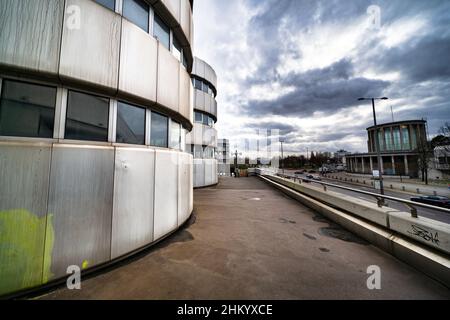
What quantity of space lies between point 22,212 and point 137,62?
3785 mm

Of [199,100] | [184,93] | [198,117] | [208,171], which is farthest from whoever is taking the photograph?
[208,171]

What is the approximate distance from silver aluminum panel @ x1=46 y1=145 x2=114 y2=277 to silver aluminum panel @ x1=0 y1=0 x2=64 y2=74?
1.54 meters

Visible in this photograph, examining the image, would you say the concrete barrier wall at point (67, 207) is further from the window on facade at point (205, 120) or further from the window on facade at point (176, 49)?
the window on facade at point (205, 120)

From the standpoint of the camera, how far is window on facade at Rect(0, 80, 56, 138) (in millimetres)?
2770

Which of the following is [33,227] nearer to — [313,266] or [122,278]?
[122,278]

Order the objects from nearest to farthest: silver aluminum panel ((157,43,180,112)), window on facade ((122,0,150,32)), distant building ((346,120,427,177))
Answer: window on facade ((122,0,150,32))
silver aluminum panel ((157,43,180,112))
distant building ((346,120,427,177))

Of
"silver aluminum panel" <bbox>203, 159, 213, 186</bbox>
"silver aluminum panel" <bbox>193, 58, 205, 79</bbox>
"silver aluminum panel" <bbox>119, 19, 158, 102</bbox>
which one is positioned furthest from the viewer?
"silver aluminum panel" <bbox>203, 159, 213, 186</bbox>

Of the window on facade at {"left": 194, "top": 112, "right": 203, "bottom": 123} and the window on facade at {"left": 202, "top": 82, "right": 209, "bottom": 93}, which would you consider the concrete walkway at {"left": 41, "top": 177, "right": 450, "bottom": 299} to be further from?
the window on facade at {"left": 202, "top": 82, "right": 209, "bottom": 93}

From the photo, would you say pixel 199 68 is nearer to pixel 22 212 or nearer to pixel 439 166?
pixel 22 212

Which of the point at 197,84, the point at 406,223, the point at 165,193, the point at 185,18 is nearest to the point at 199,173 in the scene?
the point at 197,84

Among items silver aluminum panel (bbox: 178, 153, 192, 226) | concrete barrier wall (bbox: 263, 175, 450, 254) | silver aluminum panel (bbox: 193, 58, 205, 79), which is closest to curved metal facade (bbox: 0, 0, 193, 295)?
silver aluminum panel (bbox: 178, 153, 192, 226)

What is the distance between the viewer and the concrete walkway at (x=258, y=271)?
2.70 meters

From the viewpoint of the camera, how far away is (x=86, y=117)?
3490 millimetres
